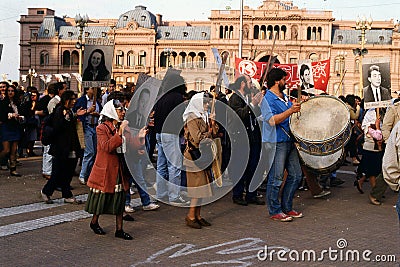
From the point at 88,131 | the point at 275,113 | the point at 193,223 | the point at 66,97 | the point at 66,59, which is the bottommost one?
the point at 193,223

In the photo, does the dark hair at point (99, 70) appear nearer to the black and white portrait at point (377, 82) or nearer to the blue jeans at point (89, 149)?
the blue jeans at point (89, 149)

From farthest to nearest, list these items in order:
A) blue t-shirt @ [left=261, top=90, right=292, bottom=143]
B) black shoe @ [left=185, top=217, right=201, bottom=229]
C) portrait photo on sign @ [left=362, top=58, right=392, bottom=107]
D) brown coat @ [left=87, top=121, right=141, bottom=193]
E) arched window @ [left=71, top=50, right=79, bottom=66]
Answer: arched window @ [left=71, top=50, right=79, bottom=66] < portrait photo on sign @ [left=362, top=58, right=392, bottom=107] < blue t-shirt @ [left=261, top=90, right=292, bottom=143] < black shoe @ [left=185, top=217, right=201, bottom=229] < brown coat @ [left=87, top=121, right=141, bottom=193]

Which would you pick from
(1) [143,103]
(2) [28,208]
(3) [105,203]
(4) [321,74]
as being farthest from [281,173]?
(4) [321,74]

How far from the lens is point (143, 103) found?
8016mm

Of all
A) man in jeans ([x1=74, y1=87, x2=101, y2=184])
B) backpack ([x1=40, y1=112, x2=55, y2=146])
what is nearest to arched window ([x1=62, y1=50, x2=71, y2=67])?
man in jeans ([x1=74, y1=87, x2=101, y2=184])

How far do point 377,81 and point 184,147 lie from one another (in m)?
3.76

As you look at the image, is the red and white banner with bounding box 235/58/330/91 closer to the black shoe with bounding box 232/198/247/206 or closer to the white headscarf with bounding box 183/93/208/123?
the black shoe with bounding box 232/198/247/206

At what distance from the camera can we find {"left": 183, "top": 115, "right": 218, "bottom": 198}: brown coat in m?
6.96

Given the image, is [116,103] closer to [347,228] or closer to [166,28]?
[347,228]

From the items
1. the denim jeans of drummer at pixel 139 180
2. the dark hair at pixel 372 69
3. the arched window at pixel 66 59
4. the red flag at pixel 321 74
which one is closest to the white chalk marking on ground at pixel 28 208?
the denim jeans of drummer at pixel 139 180

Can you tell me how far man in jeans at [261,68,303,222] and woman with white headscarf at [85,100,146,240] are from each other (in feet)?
6.16

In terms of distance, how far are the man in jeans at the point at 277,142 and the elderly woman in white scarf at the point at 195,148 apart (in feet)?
2.88

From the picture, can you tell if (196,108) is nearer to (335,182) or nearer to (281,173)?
(281,173)

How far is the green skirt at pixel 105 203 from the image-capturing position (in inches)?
255
